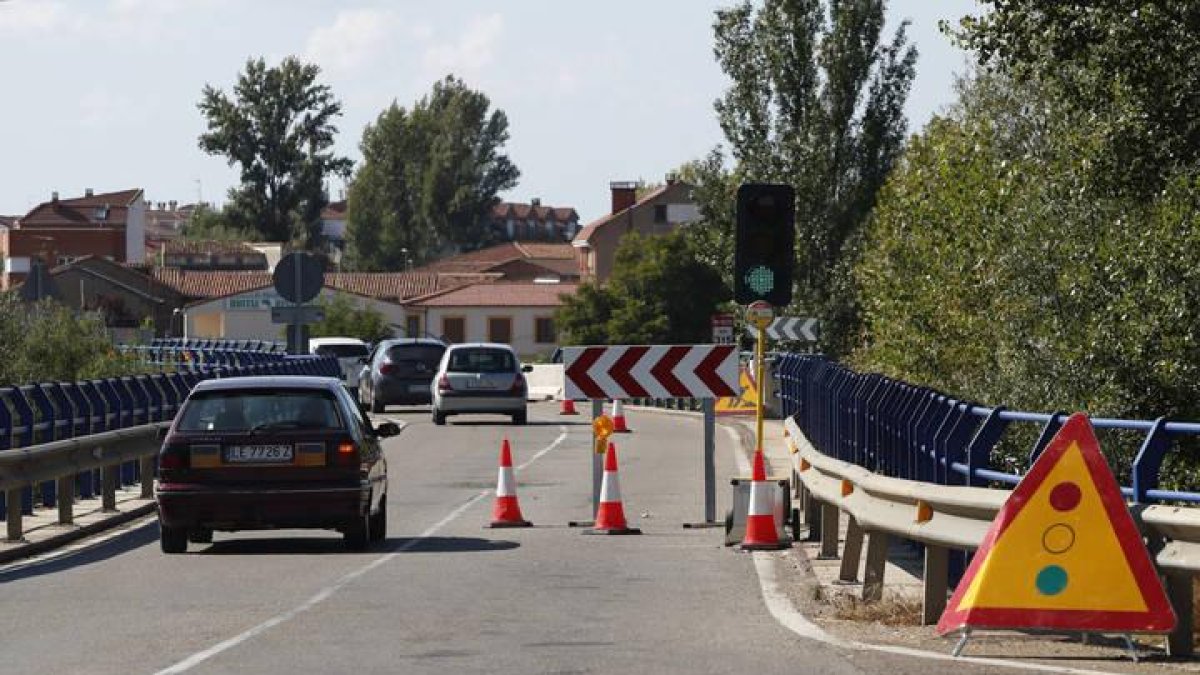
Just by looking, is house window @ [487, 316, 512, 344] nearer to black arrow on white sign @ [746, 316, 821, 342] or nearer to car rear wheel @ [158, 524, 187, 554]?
black arrow on white sign @ [746, 316, 821, 342]

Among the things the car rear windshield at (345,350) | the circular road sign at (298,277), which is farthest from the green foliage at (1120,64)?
the car rear windshield at (345,350)

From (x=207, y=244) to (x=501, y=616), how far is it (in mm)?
161997

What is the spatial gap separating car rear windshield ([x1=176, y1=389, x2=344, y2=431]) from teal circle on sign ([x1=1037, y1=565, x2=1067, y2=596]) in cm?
844

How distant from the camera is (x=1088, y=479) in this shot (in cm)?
1159

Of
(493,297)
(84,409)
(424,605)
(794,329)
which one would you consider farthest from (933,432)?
(493,297)

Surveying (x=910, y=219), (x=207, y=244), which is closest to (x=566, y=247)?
(x=207, y=244)

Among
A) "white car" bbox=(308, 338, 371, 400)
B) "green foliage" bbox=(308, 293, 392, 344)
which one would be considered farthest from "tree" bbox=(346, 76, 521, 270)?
"white car" bbox=(308, 338, 371, 400)

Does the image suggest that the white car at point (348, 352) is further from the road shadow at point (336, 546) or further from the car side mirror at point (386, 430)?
the road shadow at point (336, 546)

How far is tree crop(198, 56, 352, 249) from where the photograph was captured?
139500mm

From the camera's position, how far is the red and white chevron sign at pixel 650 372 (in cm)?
2248

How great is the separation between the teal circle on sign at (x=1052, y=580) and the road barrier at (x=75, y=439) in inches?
387

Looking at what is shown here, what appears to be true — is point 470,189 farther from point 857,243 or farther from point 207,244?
point 857,243

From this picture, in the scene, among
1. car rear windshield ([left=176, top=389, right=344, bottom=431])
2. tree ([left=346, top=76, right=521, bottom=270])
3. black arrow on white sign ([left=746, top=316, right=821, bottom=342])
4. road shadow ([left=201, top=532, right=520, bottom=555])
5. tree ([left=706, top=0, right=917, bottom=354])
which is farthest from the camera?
tree ([left=346, top=76, right=521, bottom=270])

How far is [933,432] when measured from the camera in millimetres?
16734
